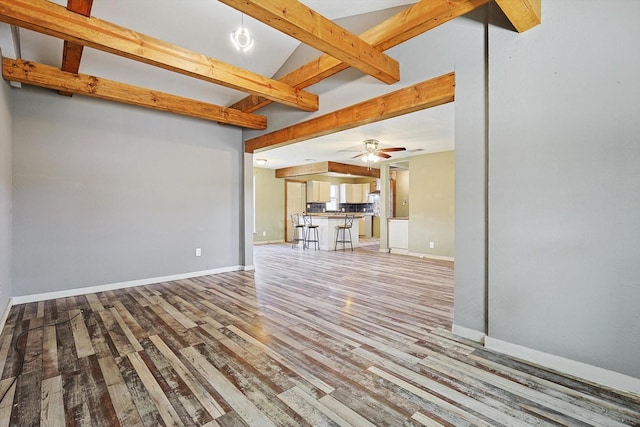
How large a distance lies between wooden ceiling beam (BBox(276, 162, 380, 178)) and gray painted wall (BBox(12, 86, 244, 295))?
149 inches

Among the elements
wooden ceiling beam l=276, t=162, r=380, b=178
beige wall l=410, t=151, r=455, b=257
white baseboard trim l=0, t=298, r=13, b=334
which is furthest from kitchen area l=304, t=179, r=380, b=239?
white baseboard trim l=0, t=298, r=13, b=334

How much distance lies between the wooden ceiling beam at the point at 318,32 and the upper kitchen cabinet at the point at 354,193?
8.38 meters

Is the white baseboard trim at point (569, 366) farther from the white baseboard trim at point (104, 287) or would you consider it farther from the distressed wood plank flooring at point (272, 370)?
the white baseboard trim at point (104, 287)

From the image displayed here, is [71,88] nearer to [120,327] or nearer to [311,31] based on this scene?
[120,327]

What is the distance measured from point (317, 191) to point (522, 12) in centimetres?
868

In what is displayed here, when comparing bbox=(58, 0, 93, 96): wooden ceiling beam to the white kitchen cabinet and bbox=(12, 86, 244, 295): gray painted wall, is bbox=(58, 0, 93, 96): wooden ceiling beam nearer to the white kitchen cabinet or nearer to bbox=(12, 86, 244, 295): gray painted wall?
bbox=(12, 86, 244, 295): gray painted wall

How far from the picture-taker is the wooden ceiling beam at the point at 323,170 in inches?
336

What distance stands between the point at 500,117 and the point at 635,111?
0.71 m

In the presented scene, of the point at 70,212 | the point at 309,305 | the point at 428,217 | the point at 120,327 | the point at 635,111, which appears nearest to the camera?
the point at 635,111

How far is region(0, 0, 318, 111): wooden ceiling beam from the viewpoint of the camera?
2.09 metres

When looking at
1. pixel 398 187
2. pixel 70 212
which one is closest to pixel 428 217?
pixel 398 187

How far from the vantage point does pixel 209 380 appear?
5.96ft

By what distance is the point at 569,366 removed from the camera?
1.89 m

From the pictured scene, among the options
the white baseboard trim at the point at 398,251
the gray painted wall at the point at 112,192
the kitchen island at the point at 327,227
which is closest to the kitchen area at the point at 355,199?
the kitchen island at the point at 327,227
